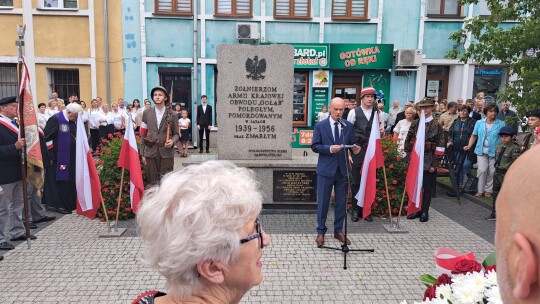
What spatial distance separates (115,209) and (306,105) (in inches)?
458

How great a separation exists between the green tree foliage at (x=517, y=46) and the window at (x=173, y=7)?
11558mm

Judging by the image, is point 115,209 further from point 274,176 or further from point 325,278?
point 325,278

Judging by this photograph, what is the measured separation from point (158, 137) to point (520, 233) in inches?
272

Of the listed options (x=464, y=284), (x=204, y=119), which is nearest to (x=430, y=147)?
(x=464, y=284)

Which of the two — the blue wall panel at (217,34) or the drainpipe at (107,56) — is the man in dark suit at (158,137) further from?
the drainpipe at (107,56)

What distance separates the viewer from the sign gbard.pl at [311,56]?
54.2 feet

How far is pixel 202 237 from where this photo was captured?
1.53m

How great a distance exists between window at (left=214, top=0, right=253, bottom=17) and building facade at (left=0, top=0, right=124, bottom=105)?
398 centimetres

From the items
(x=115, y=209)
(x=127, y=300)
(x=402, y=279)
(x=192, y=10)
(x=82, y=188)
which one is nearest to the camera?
(x=127, y=300)

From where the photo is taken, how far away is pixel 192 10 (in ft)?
53.7

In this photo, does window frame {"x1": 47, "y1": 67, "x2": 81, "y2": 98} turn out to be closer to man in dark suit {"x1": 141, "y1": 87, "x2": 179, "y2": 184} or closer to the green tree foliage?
man in dark suit {"x1": 141, "y1": 87, "x2": 179, "y2": 184}

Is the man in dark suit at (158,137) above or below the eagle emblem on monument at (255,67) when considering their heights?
below

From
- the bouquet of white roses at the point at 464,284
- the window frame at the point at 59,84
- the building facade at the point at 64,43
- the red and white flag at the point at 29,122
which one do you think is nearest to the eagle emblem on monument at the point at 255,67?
the red and white flag at the point at 29,122

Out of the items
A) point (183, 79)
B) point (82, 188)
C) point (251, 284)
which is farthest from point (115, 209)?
point (183, 79)
